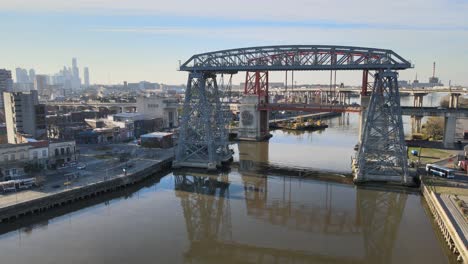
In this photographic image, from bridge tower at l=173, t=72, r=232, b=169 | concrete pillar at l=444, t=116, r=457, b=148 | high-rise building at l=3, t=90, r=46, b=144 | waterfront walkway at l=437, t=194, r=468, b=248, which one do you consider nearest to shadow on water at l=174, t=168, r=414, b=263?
waterfront walkway at l=437, t=194, r=468, b=248

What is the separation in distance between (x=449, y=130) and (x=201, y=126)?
21.2m

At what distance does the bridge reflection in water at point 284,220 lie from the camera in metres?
12.7

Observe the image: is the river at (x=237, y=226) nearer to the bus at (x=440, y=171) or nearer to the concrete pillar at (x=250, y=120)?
the bus at (x=440, y=171)

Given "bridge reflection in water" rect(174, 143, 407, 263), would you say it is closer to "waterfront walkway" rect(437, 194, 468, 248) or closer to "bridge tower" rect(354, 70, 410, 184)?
"bridge tower" rect(354, 70, 410, 184)

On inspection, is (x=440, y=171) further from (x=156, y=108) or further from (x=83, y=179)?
(x=156, y=108)

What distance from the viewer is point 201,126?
84.6ft

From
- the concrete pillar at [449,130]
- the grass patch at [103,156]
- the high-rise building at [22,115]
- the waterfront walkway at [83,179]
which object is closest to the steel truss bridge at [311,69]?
the waterfront walkway at [83,179]

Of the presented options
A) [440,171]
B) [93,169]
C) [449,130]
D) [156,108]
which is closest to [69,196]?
[93,169]

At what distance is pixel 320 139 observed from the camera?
39.8 meters

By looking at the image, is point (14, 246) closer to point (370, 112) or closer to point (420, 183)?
point (370, 112)

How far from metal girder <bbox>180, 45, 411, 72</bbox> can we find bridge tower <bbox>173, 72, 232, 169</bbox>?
1.17 meters

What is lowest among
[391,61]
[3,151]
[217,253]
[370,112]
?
[217,253]

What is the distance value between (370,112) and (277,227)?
10.1 metres

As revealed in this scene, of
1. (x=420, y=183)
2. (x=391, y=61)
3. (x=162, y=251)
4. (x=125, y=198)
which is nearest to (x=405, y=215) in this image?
(x=420, y=183)
